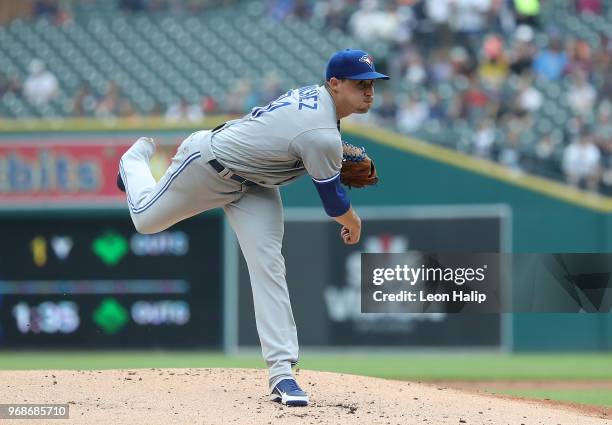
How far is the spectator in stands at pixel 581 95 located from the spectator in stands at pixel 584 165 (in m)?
0.83

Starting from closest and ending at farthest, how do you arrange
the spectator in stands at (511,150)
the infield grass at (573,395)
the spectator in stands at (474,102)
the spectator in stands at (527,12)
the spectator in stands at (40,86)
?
the infield grass at (573,395), the spectator in stands at (511,150), the spectator in stands at (474,102), the spectator in stands at (527,12), the spectator in stands at (40,86)

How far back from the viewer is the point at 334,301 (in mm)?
13219

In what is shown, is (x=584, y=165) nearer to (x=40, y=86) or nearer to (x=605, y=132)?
(x=605, y=132)

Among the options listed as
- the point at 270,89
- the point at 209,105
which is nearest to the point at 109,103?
the point at 209,105

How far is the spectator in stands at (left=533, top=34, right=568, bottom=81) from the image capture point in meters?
14.5

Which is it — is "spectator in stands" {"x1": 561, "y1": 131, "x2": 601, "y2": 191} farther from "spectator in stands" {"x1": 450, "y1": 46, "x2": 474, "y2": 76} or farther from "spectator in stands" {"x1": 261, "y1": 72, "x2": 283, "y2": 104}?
"spectator in stands" {"x1": 261, "y1": 72, "x2": 283, "y2": 104}

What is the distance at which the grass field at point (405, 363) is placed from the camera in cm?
1038

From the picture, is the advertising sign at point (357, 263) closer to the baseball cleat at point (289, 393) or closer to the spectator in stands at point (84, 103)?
the spectator in stands at point (84, 103)

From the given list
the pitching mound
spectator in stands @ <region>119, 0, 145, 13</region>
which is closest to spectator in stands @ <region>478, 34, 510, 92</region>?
spectator in stands @ <region>119, 0, 145, 13</region>

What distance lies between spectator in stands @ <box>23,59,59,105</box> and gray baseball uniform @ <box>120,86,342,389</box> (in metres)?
10.2

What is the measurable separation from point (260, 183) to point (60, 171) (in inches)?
329

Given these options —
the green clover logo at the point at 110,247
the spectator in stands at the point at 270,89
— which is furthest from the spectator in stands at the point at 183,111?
the green clover logo at the point at 110,247

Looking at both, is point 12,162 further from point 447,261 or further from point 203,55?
point 447,261

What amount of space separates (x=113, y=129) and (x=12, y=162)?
1271 millimetres
